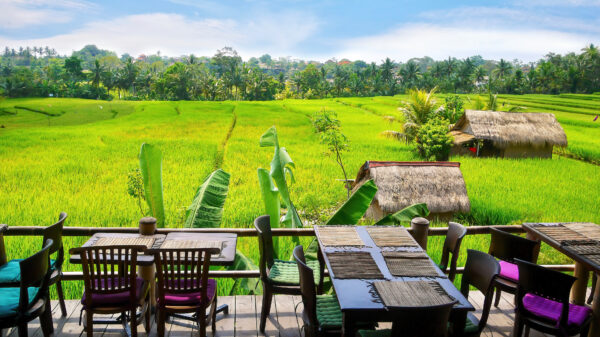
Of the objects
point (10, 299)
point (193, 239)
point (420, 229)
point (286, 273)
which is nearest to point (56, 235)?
point (10, 299)

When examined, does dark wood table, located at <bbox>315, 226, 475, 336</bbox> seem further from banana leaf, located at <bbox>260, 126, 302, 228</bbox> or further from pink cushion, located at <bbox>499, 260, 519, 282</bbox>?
banana leaf, located at <bbox>260, 126, 302, 228</bbox>

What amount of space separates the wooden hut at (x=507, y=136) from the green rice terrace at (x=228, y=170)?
62 centimetres

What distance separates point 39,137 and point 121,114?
883 cm

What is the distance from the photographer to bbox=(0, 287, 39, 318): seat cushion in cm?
289

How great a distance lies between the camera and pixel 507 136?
14672 millimetres

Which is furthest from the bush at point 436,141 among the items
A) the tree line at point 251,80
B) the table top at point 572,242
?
the tree line at point 251,80

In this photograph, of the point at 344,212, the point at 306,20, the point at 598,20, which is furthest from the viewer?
the point at 306,20

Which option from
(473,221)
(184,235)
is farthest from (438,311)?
(473,221)

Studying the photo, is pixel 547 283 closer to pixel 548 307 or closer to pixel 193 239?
pixel 548 307

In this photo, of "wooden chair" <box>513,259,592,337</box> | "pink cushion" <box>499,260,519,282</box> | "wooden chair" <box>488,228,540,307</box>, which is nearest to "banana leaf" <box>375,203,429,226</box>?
"wooden chair" <box>488,228,540,307</box>

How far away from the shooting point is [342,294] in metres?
2.60

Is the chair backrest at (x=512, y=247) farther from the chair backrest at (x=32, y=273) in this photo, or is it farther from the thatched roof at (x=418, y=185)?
the thatched roof at (x=418, y=185)

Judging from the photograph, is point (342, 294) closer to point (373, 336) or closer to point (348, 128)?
point (373, 336)

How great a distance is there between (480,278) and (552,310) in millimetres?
643
